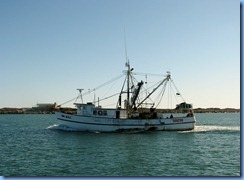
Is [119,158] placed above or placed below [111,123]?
below

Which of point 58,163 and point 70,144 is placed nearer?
point 58,163

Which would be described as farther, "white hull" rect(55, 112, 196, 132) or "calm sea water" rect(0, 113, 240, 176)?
"white hull" rect(55, 112, 196, 132)

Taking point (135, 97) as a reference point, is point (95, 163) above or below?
below

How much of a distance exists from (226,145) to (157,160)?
9.88 m

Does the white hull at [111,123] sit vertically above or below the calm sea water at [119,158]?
above

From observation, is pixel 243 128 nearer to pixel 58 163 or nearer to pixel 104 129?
pixel 58 163

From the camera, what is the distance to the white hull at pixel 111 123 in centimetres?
3759

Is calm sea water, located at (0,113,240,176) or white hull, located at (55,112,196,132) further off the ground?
white hull, located at (55,112,196,132)

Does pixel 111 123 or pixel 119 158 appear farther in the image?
pixel 111 123

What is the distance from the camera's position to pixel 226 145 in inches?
1090

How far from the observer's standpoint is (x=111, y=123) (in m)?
37.9

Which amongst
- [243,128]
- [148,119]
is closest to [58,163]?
[243,128]

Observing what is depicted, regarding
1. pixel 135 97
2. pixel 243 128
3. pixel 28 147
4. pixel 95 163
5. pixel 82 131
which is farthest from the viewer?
pixel 135 97

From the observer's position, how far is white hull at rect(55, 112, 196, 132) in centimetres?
3759
